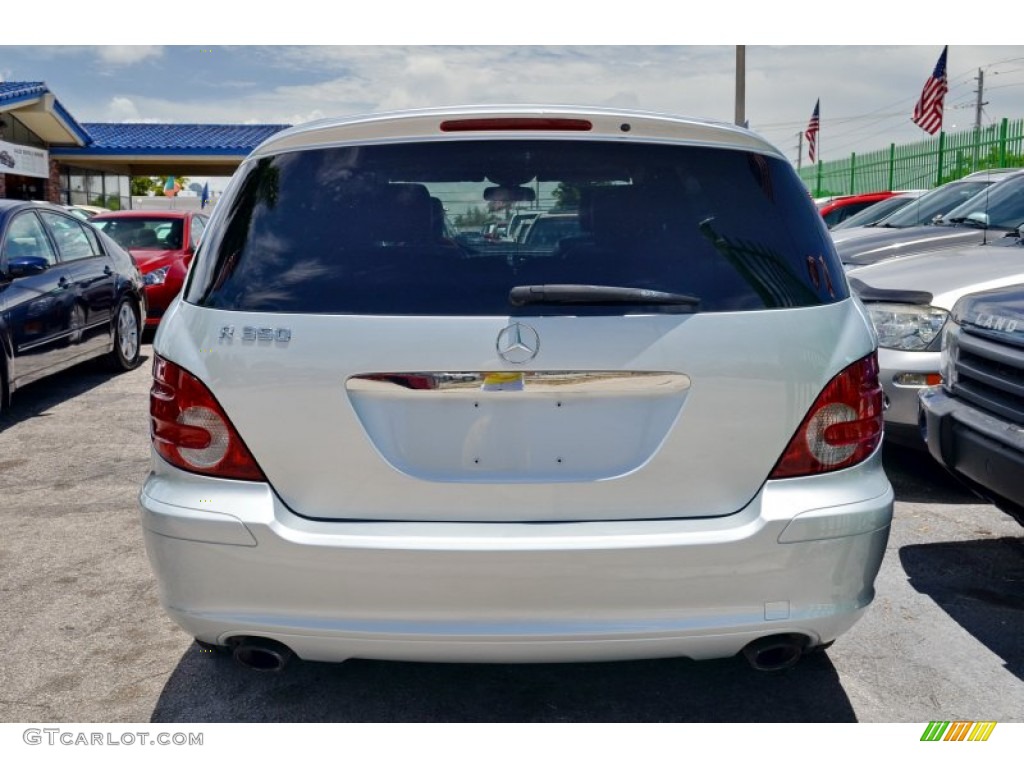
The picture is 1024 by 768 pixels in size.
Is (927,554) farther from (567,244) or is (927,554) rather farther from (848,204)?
(848,204)

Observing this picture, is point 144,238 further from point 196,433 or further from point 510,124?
point 510,124

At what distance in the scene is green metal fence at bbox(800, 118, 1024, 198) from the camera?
1848cm

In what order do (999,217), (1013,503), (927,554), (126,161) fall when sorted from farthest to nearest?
1. (126,161)
2. (999,217)
3. (927,554)
4. (1013,503)

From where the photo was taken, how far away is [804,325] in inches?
105

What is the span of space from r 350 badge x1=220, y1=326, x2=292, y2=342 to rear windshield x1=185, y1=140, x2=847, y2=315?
0.19ft

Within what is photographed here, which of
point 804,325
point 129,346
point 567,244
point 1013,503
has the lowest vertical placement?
point 129,346

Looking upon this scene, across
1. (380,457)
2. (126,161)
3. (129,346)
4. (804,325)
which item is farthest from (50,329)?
(126,161)

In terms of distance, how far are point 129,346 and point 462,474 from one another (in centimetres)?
794

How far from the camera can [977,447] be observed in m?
3.85

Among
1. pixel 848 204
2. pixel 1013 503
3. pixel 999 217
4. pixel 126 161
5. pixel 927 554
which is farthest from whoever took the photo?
pixel 126 161

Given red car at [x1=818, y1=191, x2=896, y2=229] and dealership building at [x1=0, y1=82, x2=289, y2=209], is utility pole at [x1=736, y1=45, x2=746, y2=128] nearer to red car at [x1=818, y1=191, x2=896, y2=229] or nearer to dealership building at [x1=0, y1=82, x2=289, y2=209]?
red car at [x1=818, y1=191, x2=896, y2=229]

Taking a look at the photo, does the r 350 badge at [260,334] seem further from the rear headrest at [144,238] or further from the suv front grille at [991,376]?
the rear headrest at [144,238]

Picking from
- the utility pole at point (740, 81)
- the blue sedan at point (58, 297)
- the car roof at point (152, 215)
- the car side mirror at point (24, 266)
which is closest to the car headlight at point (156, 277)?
the car roof at point (152, 215)

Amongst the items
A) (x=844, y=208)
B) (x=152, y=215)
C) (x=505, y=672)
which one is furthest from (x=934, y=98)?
(x=505, y=672)
